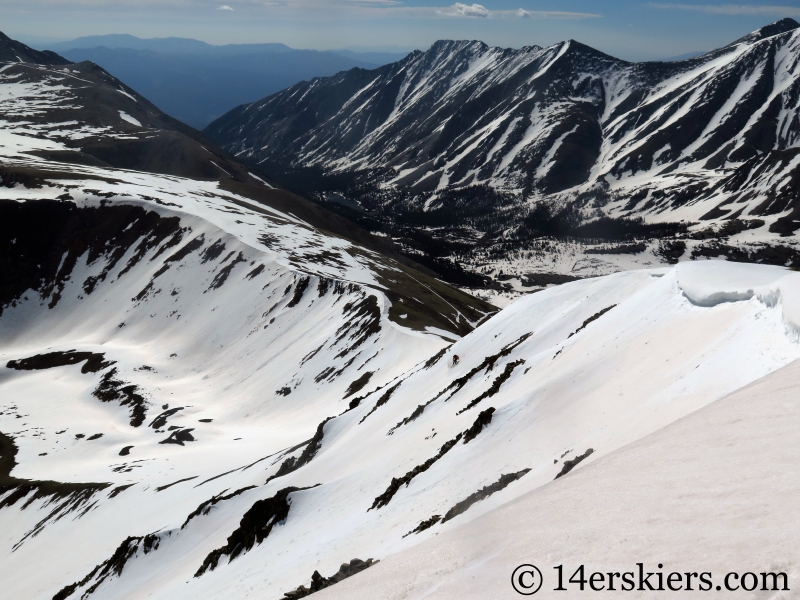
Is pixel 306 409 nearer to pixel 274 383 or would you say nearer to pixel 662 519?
pixel 274 383

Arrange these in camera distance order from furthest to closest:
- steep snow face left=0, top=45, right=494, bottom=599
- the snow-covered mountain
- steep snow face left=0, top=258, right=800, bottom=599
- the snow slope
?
steep snow face left=0, top=45, right=494, bottom=599, the snow-covered mountain, steep snow face left=0, top=258, right=800, bottom=599, the snow slope

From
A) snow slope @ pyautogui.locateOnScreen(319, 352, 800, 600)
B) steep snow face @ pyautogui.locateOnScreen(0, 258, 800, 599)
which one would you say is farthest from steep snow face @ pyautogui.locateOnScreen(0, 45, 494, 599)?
snow slope @ pyautogui.locateOnScreen(319, 352, 800, 600)

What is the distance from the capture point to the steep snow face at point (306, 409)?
23.3m

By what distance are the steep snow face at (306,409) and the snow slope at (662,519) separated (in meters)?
3.62

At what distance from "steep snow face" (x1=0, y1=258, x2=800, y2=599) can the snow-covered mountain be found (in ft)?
0.77

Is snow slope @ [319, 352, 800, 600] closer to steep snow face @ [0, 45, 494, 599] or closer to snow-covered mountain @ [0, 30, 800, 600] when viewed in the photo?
snow-covered mountain @ [0, 30, 800, 600]

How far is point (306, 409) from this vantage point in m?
81.5

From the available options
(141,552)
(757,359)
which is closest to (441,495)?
(757,359)

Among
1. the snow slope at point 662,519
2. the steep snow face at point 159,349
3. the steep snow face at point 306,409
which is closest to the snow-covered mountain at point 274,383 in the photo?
the steep snow face at point 306,409

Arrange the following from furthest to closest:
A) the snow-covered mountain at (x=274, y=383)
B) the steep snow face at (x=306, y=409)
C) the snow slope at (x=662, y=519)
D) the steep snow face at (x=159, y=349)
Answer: the steep snow face at (x=159, y=349)
the snow-covered mountain at (x=274, y=383)
the steep snow face at (x=306, y=409)
the snow slope at (x=662, y=519)

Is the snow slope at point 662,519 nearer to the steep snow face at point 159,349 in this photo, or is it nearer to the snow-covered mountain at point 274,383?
the snow-covered mountain at point 274,383

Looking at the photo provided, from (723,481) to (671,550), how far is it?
94.3 inches

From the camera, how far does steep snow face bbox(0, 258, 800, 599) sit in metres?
23.3

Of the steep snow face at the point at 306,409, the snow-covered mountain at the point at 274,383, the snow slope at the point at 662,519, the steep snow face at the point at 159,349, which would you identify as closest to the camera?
the snow slope at the point at 662,519
